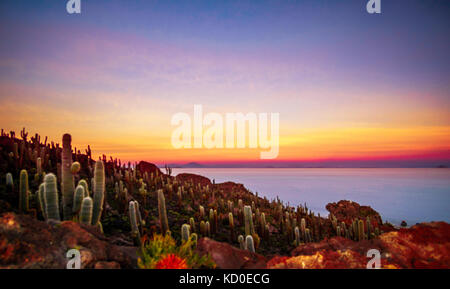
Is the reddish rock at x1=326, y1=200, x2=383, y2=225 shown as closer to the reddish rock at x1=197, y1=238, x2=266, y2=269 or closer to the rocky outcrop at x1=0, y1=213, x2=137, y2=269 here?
the reddish rock at x1=197, y1=238, x2=266, y2=269

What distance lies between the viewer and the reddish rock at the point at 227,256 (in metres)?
5.24

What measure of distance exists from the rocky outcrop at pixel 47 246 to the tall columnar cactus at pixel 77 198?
1759 mm

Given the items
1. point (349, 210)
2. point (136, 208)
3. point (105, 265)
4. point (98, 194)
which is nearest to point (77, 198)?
point (98, 194)

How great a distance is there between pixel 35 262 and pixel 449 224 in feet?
31.8

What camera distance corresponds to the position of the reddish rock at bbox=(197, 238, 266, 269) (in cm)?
524

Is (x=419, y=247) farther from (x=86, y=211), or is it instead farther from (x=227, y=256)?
(x=86, y=211)

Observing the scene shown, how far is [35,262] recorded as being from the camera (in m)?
3.95

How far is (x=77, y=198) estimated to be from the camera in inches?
262

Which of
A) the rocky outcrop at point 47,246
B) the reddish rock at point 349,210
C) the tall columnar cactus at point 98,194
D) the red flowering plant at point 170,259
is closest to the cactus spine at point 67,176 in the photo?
the tall columnar cactus at point 98,194

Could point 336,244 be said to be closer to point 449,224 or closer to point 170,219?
point 449,224

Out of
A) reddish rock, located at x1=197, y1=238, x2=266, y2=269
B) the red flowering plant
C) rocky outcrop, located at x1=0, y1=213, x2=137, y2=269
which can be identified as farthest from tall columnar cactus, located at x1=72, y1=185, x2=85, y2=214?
reddish rock, located at x1=197, y1=238, x2=266, y2=269

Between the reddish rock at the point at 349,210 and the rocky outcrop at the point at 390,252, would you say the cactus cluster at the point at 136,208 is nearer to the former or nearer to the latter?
the rocky outcrop at the point at 390,252

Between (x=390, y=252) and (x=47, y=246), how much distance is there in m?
6.74
